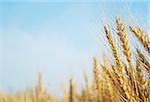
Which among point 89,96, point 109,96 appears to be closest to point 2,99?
point 89,96

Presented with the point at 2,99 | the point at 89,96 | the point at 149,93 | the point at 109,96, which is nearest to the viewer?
the point at 149,93

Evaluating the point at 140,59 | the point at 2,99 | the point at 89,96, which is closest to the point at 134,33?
the point at 140,59

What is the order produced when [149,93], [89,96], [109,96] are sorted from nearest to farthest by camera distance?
1. [149,93]
2. [109,96]
3. [89,96]

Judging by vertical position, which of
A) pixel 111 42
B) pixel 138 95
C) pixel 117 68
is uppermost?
pixel 111 42

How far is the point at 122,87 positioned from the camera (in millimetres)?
1596

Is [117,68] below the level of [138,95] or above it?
above

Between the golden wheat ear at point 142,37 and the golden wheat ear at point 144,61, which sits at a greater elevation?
the golden wheat ear at point 142,37

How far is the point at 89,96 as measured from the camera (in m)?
3.05

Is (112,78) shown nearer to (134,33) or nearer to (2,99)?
(134,33)

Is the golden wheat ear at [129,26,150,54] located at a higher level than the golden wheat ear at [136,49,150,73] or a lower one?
higher

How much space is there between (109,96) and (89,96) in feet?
2.21

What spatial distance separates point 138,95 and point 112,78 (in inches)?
6.0

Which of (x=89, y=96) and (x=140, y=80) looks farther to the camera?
(x=89, y=96)

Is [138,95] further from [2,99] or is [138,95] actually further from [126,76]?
[2,99]
